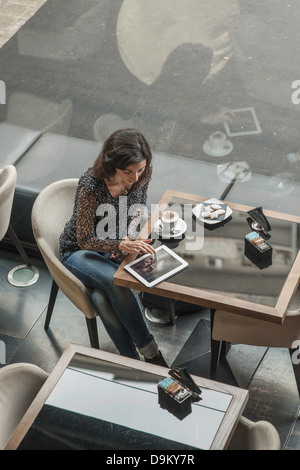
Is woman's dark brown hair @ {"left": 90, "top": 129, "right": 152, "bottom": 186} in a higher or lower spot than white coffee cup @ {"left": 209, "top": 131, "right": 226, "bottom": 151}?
higher

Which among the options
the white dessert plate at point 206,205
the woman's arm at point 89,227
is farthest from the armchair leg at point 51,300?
the white dessert plate at point 206,205

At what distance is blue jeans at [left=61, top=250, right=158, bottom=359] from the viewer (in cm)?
305

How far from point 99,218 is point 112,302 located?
387mm

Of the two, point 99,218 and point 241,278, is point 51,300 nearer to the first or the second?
point 99,218

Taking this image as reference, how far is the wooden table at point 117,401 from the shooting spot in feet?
7.89

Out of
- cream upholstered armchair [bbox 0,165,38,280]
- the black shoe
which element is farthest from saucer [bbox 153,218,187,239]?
cream upholstered armchair [bbox 0,165,38,280]

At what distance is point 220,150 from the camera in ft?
15.8

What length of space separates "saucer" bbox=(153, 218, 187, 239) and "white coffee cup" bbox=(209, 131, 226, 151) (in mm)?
1797

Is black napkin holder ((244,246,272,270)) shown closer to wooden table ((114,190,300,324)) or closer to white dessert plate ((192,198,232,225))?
wooden table ((114,190,300,324))

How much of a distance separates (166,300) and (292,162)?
167 cm

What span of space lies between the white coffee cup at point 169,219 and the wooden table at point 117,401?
2.37 feet

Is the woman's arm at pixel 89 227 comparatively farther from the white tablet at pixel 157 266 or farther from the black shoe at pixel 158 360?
the black shoe at pixel 158 360
